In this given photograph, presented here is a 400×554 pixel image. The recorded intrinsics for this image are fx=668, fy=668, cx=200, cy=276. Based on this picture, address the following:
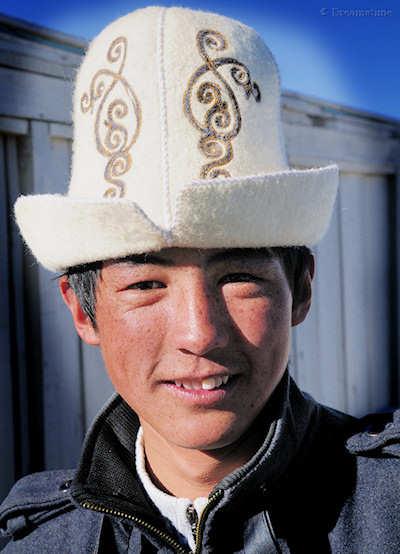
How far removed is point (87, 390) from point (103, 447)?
1.40m

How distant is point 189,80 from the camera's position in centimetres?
129

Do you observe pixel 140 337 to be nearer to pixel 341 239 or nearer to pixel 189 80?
pixel 189 80

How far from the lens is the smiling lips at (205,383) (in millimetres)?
1277

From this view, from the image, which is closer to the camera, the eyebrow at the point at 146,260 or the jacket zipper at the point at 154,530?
the eyebrow at the point at 146,260

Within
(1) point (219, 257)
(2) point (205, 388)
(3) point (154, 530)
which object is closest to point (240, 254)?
(1) point (219, 257)

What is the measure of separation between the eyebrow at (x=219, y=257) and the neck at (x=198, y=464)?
0.40 meters

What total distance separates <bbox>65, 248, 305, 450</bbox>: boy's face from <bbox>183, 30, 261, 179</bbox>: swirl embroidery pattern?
18cm

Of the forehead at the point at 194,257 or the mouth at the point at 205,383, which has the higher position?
the forehead at the point at 194,257

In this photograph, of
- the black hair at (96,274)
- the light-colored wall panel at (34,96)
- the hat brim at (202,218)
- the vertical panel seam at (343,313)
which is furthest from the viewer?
the vertical panel seam at (343,313)

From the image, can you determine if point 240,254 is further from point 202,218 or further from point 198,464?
point 198,464

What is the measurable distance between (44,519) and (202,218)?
3.02 ft

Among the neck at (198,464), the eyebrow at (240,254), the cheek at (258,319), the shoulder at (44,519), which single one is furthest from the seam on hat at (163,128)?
the shoulder at (44,519)

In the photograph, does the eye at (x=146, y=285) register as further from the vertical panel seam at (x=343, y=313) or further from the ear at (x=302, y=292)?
the vertical panel seam at (x=343, y=313)

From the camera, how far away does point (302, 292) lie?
152cm
